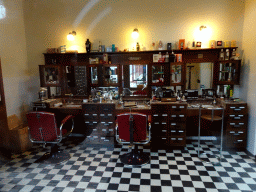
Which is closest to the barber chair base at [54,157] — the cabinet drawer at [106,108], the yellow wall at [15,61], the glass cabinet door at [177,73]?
the cabinet drawer at [106,108]

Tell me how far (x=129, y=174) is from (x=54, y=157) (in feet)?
5.08

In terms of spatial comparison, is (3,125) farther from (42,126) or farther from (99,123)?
(99,123)

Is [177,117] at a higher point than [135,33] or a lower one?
lower

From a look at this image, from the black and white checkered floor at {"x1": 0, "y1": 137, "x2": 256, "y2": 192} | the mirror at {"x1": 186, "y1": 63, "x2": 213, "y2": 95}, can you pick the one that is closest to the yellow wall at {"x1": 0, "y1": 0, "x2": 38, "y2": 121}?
the black and white checkered floor at {"x1": 0, "y1": 137, "x2": 256, "y2": 192}

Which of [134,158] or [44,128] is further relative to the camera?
[134,158]

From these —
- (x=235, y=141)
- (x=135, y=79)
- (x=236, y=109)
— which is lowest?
(x=235, y=141)

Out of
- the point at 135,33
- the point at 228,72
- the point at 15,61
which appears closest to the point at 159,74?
the point at 135,33

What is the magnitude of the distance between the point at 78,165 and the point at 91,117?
3.52 feet

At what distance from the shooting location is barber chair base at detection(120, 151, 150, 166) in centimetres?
346

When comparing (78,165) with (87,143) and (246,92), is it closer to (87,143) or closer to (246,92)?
(87,143)

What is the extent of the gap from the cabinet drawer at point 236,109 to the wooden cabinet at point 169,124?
0.88 metres

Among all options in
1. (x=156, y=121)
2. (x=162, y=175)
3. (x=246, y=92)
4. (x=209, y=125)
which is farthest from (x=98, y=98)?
(x=246, y=92)

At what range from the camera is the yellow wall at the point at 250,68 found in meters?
3.69

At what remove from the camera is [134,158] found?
357 centimetres
